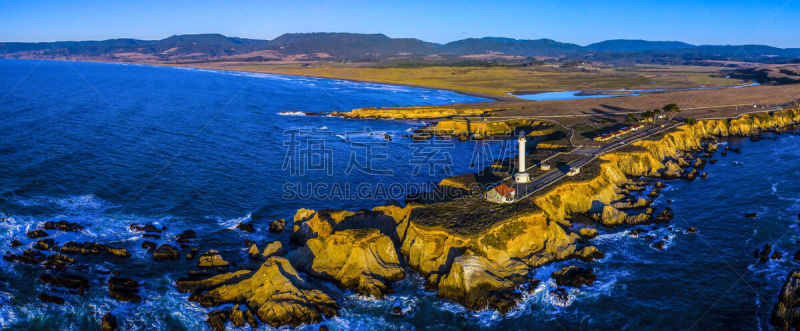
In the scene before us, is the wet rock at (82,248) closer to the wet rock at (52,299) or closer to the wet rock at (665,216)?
the wet rock at (52,299)

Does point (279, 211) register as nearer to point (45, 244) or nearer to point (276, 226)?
point (276, 226)

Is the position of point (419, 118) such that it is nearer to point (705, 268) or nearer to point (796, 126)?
point (796, 126)

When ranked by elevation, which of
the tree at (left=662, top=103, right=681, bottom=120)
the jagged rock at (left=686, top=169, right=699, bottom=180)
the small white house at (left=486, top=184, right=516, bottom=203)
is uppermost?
the tree at (left=662, top=103, right=681, bottom=120)

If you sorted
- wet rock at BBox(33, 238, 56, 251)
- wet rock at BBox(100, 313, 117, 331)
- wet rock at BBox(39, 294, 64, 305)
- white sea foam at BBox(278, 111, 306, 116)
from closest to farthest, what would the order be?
1. wet rock at BBox(100, 313, 117, 331)
2. wet rock at BBox(39, 294, 64, 305)
3. wet rock at BBox(33, 238, 56, 251)
4. white sea foam at BBox(278, 111, 306, 116)

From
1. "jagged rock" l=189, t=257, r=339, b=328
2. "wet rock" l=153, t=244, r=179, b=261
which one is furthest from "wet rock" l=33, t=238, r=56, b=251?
"jagged rock" l=189, t=257, r=339, b=328

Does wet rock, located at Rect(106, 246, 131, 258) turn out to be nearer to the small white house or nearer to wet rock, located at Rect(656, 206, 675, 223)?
the small white house

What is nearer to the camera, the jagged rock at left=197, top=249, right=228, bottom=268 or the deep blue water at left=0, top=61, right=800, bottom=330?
the deep blue water at left=0, top=61, right=800, bottom=330

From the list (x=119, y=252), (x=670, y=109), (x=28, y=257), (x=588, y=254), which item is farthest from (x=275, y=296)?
(x=670, y=109)
